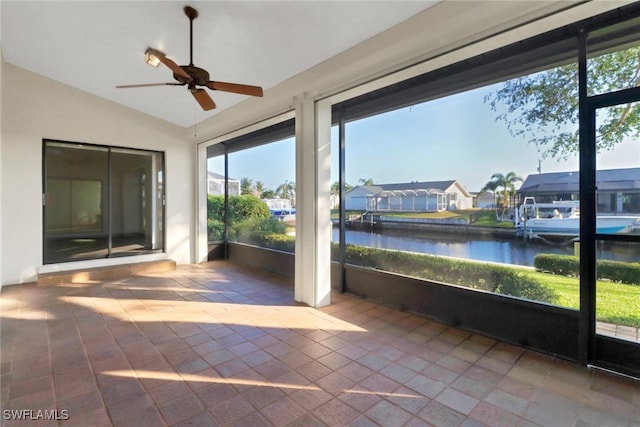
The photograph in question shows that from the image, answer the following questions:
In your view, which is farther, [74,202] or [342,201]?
[74,202]

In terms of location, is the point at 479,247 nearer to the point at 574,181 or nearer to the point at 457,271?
the point at 457,271

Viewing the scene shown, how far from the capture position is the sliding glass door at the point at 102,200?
532cm

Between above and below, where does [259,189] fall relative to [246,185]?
below

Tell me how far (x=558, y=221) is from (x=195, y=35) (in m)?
3.89

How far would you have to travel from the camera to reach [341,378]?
2.28m

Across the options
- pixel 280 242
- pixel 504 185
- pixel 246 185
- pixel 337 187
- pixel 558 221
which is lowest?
pixel 280 242

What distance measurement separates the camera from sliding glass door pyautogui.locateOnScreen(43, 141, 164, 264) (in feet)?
17.5

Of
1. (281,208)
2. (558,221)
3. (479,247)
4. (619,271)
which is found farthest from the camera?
(281,208)

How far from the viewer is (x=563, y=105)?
2619 mm

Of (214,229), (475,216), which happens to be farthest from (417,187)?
(214,229)

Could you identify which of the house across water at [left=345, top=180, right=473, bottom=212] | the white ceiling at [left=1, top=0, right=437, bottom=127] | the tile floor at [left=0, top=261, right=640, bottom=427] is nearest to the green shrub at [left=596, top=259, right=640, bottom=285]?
the tile floor at [left=0, top=261, right=640, bottom=427]

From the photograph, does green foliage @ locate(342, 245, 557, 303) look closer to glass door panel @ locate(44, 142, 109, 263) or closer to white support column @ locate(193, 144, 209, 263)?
white support column @ locate(193, 144, 209, 263)

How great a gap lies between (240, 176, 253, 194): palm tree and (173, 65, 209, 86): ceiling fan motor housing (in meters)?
3.40

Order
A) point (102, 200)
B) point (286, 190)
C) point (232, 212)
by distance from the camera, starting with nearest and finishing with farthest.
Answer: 1. point (286, 190)
2. point (102, 200)
3. point (232, 212)
